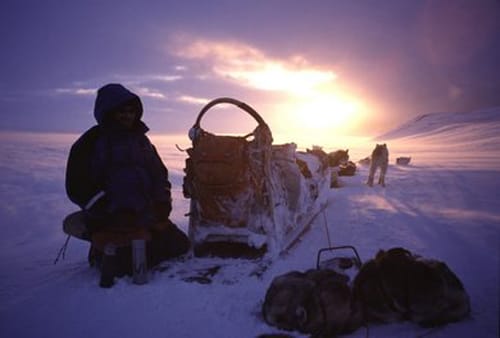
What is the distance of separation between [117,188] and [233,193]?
134cm

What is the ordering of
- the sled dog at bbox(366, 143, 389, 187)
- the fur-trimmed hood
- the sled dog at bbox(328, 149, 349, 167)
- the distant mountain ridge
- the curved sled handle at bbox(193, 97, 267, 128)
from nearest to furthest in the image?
1. the fur-trimmed hood
2. the curved sled handle at bbox(193, 97, 267, 128)
3. the sled dog at bbox(366, 143, 389, 187)
4. the sled dog at bbox(328, 149, 349, 167)
5. the distant mountain ridge

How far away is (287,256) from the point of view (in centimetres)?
403

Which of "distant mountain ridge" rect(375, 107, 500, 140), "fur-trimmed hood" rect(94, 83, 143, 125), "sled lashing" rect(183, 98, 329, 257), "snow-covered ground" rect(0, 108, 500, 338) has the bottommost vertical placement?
"snow-covered ground" rect(0, 108, 500, 338)

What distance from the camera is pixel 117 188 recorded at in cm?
348

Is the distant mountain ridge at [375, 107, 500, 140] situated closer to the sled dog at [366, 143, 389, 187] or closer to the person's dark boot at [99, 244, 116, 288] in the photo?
the sled dog at [366, 143, 389, 187]

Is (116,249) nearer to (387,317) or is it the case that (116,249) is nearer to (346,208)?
(387,317)

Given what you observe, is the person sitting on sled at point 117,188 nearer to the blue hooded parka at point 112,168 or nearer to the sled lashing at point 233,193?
the blue hooded parka at point 112,168

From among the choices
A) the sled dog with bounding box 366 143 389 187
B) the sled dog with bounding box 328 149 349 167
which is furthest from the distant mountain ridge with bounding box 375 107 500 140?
the sled dog with bounding box 366 143 389 187

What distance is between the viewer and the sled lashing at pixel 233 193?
3.84 m

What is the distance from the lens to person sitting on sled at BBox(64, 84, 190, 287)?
11.3 ft

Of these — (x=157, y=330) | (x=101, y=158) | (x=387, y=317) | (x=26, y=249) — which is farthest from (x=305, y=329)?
(x=26, y=249)

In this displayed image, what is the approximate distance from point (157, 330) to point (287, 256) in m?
1.91

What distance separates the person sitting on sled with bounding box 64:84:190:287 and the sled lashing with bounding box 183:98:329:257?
426mm

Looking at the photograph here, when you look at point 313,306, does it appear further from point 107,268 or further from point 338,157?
point 338,157
